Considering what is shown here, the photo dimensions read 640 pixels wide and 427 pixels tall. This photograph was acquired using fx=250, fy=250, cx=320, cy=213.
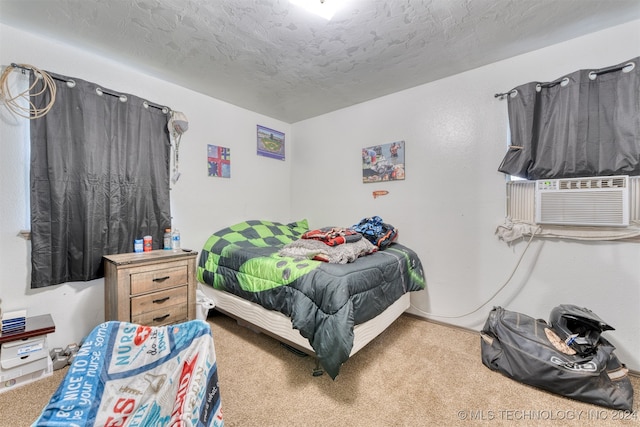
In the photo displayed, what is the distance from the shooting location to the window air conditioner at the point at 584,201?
1.69 meters

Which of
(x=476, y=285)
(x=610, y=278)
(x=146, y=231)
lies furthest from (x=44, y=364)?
(x=610, y=278)

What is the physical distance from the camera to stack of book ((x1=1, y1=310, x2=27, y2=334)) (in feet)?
5.18

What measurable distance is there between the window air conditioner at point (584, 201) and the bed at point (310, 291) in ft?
3.59

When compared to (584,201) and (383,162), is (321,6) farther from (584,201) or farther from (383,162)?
(584,201)

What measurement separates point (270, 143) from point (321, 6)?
80.9 inches

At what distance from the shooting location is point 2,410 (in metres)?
1.40

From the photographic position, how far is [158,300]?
195 cm

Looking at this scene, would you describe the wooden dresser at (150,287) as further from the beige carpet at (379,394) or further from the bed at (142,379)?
the bed at (142,379)

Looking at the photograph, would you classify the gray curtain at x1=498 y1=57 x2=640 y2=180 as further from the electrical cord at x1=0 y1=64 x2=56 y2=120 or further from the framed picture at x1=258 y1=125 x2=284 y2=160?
the electrical cord at x1=0 y1=64 x2=56 y2=120

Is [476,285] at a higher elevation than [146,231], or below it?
below

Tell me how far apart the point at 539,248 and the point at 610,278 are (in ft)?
1.38

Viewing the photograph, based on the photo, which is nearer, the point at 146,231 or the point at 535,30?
the point at 535,30

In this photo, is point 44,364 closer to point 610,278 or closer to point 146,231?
point 146,231

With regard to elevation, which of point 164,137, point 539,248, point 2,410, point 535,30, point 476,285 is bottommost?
point 2,410
